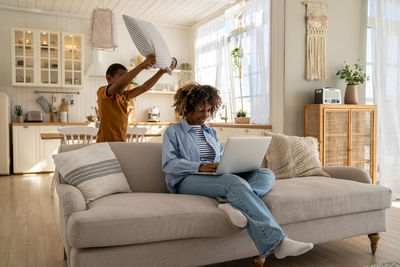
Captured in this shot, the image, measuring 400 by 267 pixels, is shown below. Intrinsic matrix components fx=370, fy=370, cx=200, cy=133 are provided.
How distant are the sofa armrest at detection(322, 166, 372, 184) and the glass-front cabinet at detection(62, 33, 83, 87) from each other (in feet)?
16.3

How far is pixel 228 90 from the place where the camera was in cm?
611

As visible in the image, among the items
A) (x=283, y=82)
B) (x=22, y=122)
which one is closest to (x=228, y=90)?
(x=283, y=82)

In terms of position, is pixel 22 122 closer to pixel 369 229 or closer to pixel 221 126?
pixel 221 126

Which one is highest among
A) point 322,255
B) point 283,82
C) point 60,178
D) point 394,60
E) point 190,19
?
point 190,19

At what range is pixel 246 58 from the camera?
561cm

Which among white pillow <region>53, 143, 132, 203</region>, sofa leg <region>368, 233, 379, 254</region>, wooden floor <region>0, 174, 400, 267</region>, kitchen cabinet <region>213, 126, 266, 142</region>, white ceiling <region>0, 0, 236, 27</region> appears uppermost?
white ceiling <region>0, 0, 236, 27</region>

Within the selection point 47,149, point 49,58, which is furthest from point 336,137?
point 49,58

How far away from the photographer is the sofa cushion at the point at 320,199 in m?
2.17

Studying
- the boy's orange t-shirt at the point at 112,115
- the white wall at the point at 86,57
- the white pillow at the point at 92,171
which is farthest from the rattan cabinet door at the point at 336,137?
the white wall at the point at 86,57

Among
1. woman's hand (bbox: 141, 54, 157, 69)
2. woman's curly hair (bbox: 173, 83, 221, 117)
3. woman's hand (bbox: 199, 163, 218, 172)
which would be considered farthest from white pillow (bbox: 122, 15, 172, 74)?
woman's hand (bbox: 199, 163, 218, 172)

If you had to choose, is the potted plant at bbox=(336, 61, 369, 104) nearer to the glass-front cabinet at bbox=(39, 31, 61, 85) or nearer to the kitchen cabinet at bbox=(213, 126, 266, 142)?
the kitchen cabinet at bbox=(213, 126, 266, 142)

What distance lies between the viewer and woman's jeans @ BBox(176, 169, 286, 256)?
5.95 feet

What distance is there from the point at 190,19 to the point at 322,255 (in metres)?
5.59

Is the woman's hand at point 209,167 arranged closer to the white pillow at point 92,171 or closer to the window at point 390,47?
the white pillow at point 92,171
